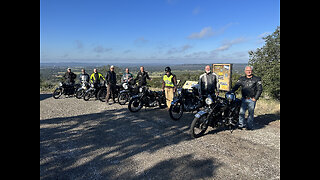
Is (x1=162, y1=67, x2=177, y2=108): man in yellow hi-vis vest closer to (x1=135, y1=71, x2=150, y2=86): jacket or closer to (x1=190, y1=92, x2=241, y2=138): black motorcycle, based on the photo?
(x1=135, y1=71, x2=150, y2=86): jacket

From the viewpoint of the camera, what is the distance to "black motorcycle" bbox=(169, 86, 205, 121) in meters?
6.89

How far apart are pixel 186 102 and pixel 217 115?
2097mm

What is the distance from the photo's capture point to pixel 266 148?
4.39 metres

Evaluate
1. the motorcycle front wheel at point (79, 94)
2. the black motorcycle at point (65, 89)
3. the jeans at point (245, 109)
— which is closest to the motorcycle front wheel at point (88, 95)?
the motorcycle front wheel at point (79, 94)

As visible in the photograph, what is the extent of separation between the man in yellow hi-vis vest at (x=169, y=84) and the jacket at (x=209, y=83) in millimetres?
1486

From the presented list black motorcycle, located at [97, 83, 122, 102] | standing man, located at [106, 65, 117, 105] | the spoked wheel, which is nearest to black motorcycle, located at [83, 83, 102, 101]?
black motorcycle, located at [97, 83, 122, 102]

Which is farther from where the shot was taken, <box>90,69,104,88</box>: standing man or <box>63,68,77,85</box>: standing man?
<box>63,68,77,85</box>: standing man

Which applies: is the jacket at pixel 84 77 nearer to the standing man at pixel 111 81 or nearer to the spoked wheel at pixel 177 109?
the standing man at pixel 111 81

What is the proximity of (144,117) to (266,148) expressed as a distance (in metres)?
4.22

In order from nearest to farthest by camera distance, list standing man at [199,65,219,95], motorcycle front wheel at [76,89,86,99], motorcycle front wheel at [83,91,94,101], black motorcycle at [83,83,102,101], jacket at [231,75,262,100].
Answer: jacket at [231,75,262,100] → standing man at [199,65,219,95] → black motorcycle at [83,83,102,101] → motorcycle front wheel at [83,91,94,101] → motorcycle front wheel at [76,89,86,99]

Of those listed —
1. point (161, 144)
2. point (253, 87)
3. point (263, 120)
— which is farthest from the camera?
point (263, 120)

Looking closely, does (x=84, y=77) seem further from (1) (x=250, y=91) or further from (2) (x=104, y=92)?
(1) (x=250, y=91)
